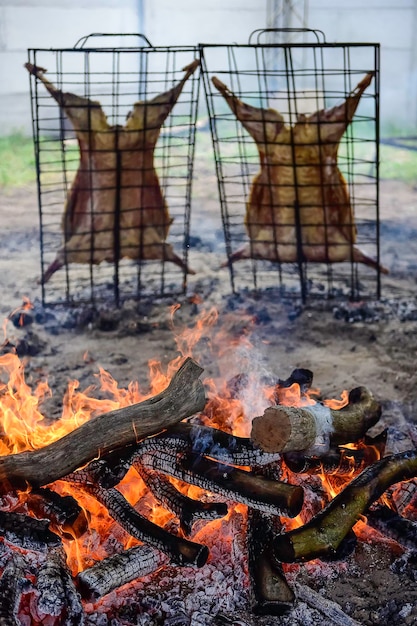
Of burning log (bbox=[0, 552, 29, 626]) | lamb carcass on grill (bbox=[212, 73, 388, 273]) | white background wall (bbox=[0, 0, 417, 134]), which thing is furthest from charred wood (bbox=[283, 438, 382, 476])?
white background wall (bbox=[0, 0, 417, 134])

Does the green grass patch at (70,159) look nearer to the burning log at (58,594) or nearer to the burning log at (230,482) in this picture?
the burning log at (230,482)

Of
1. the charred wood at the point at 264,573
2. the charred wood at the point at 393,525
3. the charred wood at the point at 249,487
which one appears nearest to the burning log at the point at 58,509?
the charred wood at the point at 249,487

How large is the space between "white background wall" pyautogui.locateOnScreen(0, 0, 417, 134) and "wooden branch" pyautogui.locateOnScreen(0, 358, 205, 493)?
47.5 feet

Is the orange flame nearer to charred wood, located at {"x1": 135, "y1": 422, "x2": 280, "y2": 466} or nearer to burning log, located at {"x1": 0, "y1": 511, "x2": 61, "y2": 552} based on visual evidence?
burning log, located at {"x1": 0, "y1": 511, "x2": 61, "y2": 552}

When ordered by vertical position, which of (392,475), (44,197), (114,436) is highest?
(44,197)

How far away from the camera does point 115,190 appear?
627 cm

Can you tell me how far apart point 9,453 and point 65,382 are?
1918 millimetres

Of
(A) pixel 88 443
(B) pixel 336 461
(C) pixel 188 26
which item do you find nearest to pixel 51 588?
(A) pixel 88 443

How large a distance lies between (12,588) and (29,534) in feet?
0.72

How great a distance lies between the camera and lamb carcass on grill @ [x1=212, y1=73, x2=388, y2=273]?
6.07m

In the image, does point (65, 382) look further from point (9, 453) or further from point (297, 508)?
point (297, 508)

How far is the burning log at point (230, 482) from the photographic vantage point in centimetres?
293

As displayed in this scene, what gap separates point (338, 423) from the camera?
3.36 metres

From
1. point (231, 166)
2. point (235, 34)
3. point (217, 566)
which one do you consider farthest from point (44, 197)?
point (235, 34)
